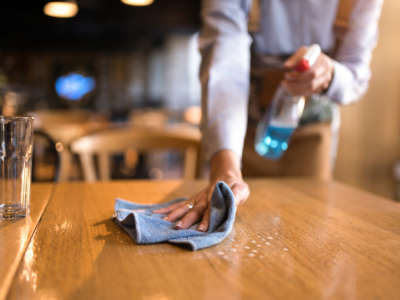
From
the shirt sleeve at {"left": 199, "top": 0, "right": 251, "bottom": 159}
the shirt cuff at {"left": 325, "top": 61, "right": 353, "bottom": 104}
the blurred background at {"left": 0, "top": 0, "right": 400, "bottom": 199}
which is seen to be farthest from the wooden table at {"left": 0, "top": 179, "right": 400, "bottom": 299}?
the blurred background at {"left": 0, "top": 0, "right": 400, "bottom": 199}

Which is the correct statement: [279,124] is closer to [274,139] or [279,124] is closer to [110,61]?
[274,139]

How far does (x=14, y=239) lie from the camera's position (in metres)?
0.55

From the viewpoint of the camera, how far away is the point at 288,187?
1.00m

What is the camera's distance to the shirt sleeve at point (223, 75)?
91 centimetres

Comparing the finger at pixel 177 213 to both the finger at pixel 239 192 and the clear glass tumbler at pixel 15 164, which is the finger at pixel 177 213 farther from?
the clear glass tumbler at pixel 15 164

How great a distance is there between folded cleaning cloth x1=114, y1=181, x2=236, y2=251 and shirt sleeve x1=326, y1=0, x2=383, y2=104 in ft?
1.80

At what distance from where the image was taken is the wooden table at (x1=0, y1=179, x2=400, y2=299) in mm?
400

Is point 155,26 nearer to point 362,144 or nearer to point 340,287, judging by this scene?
point 362,144

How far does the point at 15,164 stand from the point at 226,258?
0.37m

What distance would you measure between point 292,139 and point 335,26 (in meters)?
0.38

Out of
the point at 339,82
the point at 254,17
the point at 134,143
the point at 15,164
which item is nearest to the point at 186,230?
the point at 15,164

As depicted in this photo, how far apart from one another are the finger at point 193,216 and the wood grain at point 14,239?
0.21 metres

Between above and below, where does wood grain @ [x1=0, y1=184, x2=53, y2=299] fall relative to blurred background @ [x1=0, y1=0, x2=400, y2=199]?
below

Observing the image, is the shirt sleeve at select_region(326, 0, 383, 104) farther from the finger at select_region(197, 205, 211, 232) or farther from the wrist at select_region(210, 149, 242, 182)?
the finger at select_region(197, 205, 211, 232)
